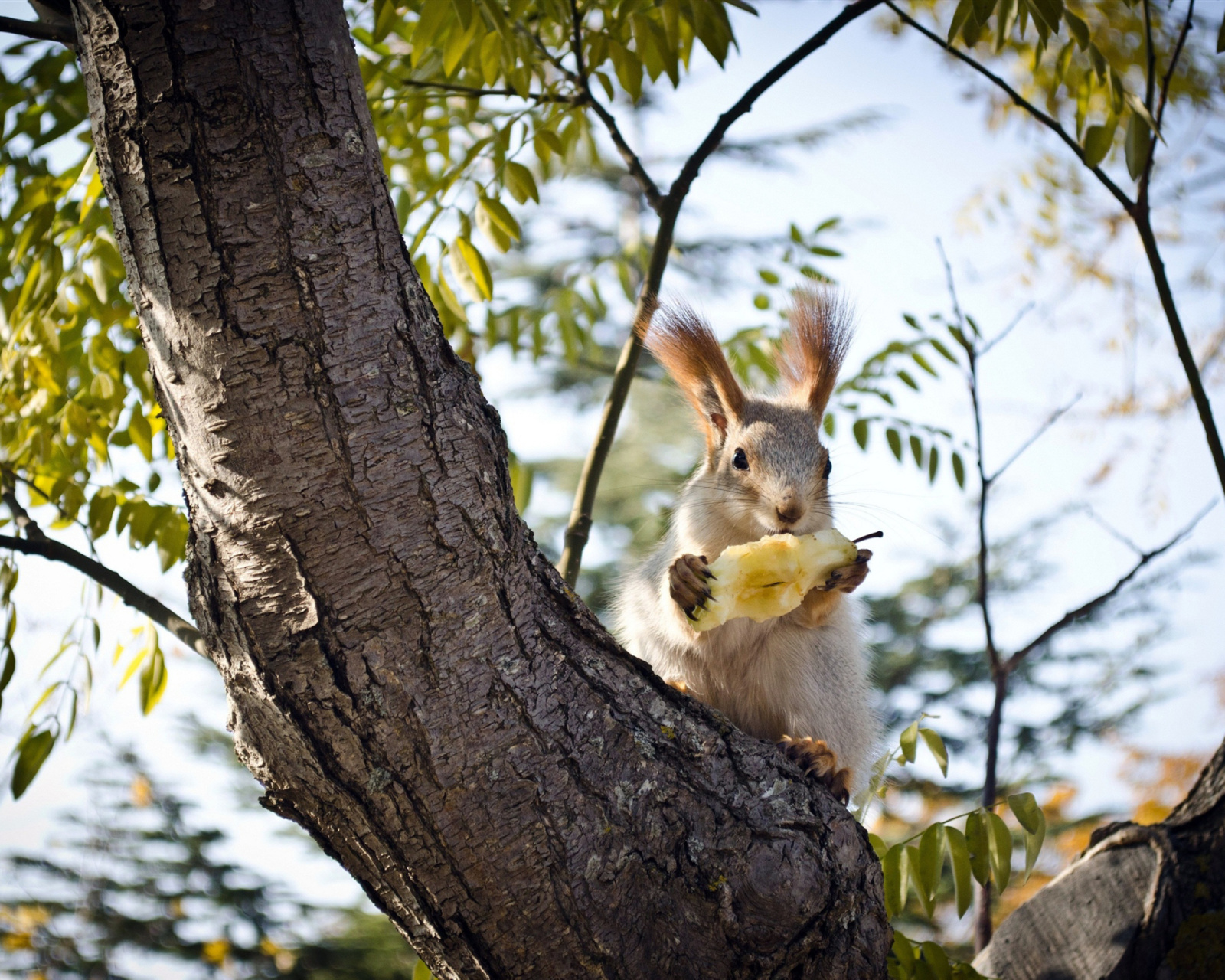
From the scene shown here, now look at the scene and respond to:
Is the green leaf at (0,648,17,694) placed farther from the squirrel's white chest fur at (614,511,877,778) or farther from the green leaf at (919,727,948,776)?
the green leaf at (919,727,948,776)

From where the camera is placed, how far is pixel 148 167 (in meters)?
1.31

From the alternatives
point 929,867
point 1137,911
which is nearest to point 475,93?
point 929,867

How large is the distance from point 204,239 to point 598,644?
34.4 inches

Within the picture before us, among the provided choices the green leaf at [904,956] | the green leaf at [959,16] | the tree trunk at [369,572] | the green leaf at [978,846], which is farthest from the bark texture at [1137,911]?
the green leaf at [959,16]

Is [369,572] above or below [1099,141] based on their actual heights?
below

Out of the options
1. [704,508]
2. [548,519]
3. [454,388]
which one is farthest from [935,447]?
[548,519]

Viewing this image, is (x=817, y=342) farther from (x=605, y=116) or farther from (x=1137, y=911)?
(x=1137, y=911)

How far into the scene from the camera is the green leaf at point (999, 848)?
181 centimetres

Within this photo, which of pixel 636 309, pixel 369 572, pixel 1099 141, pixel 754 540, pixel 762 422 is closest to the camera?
pixel 369 572

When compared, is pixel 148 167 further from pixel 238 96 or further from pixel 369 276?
pixel 369 276

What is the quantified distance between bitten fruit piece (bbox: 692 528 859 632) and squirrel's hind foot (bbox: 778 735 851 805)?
0.32 m

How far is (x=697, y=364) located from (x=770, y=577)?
3.12ft

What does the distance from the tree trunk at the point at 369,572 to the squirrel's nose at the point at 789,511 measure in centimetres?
111

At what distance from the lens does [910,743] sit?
2.01m
